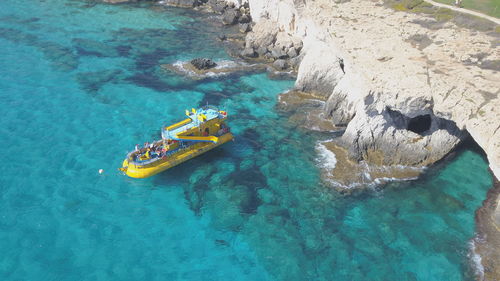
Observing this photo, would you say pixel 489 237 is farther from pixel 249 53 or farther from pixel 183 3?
pixel 183 3

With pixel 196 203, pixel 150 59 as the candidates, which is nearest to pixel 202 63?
pixel 150 59

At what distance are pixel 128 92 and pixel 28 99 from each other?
835 cm

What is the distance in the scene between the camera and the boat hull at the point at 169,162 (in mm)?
25188

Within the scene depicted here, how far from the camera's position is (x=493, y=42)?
29.1 m

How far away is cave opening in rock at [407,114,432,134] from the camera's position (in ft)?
95.6

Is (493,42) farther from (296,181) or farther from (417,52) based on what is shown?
(296,181)

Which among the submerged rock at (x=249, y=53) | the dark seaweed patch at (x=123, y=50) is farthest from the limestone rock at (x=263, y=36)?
the dark seaweed patch at (x=123, y=50)

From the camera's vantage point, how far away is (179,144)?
27.2 m

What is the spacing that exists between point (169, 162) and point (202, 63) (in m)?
16.9

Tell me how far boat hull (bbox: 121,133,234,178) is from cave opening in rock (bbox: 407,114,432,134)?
1385 cm

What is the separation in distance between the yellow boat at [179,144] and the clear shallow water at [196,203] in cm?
81

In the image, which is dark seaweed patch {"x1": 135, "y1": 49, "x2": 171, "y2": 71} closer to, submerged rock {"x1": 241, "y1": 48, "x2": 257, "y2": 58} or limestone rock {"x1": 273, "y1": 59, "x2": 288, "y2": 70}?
submerged rock {"x1": 241, "y1": 48, "x2": 257, "y2": 58}

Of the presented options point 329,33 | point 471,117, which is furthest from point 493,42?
point 329,33

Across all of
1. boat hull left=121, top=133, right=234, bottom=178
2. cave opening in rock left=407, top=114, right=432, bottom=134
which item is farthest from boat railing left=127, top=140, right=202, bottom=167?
cave opening in rock left=407, top=114, right=432, bottom=134
